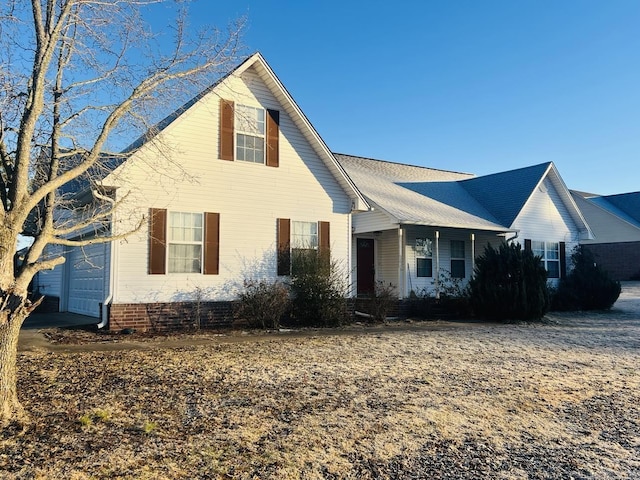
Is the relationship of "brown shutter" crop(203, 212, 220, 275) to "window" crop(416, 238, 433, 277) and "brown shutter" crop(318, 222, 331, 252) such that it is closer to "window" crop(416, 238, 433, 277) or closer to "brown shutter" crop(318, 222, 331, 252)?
"brown shutter" crop(318, 222, 331, 252)

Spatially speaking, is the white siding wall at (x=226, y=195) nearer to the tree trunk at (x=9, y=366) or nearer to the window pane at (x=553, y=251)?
the tree trunk at (x=9, y=366)

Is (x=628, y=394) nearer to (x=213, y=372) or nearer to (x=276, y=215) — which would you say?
(x=213, y=372)

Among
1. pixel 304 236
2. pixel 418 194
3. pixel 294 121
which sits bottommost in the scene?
pixel 304 236

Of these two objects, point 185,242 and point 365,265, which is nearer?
point 185,242

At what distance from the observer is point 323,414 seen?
579 centimetres

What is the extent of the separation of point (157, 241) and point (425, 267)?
34.5 feet

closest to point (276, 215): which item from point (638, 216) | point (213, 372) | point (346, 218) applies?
point (346, 218)

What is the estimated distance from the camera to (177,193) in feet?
42.7

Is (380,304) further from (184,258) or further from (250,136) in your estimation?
(250,136)

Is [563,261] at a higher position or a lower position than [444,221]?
lower

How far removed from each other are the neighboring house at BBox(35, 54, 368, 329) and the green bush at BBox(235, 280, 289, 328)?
51cm

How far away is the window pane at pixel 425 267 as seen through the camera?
19.4m

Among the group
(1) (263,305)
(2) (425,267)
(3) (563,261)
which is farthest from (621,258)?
(1) (263,305)

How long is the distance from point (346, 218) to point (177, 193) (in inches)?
205
